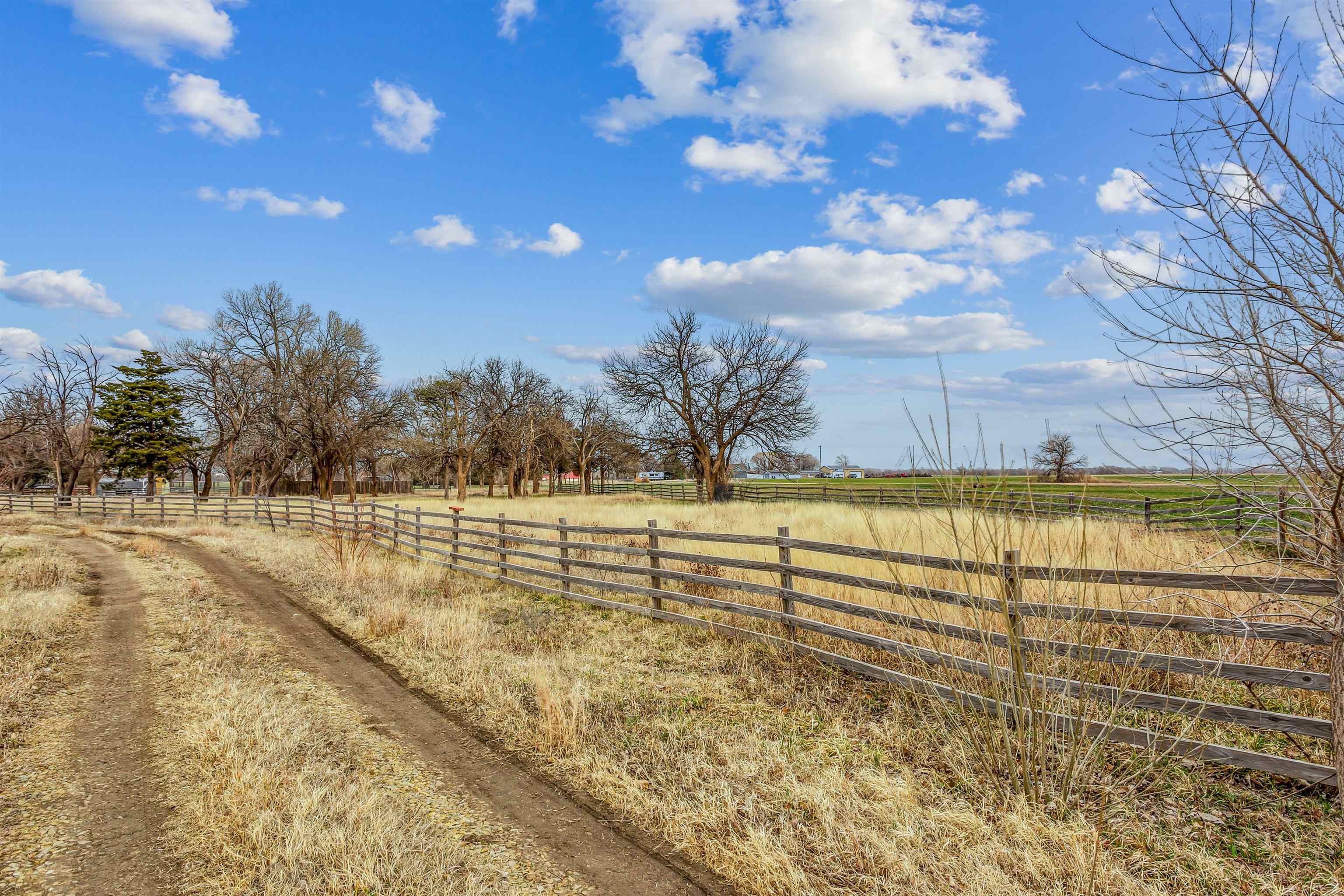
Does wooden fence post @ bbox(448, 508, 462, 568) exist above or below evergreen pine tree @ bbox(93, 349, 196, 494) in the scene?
below

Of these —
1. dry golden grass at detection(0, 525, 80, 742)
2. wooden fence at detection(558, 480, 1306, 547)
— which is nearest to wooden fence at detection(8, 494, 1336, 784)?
wooden fence at detection(558, 480, 1306, 547)

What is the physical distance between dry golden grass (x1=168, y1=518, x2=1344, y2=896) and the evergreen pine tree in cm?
4442

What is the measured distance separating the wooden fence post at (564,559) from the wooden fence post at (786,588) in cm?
434

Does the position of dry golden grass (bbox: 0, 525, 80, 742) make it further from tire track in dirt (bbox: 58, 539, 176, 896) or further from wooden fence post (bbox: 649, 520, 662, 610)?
wooden fence post (bbox: 649, 520, 662, 610)

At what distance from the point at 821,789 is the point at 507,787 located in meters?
2.21

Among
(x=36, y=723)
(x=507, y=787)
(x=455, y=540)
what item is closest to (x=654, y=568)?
(x=507, y=787)

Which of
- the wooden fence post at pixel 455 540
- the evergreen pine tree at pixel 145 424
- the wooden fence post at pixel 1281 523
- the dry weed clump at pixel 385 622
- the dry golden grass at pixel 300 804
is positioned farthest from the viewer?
the evergreen pine tree at pixel 145 424

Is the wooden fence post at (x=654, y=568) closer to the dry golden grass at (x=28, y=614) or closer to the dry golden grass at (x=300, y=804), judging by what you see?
the dry golden grass at (x=300, y=804)

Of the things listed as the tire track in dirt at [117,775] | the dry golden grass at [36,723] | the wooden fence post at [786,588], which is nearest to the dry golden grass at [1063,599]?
the wooden fence post at [786,588]

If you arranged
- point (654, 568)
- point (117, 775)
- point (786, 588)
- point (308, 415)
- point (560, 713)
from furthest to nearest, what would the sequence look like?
point (308, 415) < point (654, 568) < point (786, 588) < point (560, 713) < point (117, 775)

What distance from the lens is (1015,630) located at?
423cm

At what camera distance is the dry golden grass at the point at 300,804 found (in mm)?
3471

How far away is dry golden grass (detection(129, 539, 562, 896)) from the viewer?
3.47 m

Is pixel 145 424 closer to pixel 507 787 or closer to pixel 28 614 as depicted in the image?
pixel 28 614
